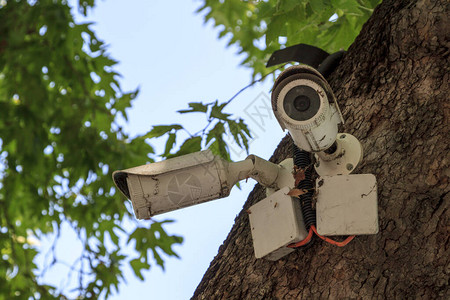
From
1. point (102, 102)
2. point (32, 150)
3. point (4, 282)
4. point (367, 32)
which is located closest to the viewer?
point (367, 32)

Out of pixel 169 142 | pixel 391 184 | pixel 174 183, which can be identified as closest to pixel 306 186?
pixel 391 184

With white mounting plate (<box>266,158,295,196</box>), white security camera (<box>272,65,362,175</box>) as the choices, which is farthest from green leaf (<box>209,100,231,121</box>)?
white security camera (<box>272,65,362,175</box>)

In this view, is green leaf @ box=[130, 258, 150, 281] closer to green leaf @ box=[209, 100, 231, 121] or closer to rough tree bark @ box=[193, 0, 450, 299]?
green leaf @ box=[209, 100, 231, 121]

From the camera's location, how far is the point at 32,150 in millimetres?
3008

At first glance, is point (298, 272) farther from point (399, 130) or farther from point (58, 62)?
point (58, 62)

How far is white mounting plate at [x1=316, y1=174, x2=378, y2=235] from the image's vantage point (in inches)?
41.7

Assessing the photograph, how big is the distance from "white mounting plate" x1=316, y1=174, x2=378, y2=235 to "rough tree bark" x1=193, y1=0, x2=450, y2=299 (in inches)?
3.7

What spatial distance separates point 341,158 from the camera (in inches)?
47.6

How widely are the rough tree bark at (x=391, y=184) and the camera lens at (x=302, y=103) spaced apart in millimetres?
303

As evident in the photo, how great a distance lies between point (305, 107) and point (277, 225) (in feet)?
0.93

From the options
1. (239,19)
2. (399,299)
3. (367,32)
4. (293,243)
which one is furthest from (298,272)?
(239,19)

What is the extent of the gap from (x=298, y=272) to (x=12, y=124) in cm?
239

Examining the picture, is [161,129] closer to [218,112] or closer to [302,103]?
[218,112]

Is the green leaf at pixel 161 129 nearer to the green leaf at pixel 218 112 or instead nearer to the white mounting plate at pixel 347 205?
the green leaf at pixel 218 112
